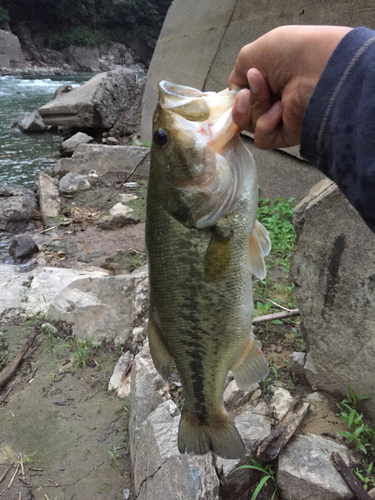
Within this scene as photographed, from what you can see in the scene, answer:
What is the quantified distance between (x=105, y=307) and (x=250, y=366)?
2.68 metres

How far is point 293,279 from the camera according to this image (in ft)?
9.77

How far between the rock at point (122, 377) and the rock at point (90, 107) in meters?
11.5

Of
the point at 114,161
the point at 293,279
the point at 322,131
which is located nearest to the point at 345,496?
the point at 293,279

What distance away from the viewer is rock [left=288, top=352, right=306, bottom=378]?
9.99 ft

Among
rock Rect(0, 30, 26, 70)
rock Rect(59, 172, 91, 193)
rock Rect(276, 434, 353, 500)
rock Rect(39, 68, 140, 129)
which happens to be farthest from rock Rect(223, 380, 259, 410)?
rock Rect(0, 30, 26, 70)

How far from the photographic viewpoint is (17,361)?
403 centimetres

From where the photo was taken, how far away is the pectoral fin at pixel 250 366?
1.81m

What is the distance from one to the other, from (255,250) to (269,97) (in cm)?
61

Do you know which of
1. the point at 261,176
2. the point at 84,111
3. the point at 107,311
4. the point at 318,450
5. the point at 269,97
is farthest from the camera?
the point at 84,111

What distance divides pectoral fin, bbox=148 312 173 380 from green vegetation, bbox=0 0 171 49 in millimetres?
55078

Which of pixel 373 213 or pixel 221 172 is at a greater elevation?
pixel 373 213

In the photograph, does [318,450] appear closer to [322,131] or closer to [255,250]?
[255,250]

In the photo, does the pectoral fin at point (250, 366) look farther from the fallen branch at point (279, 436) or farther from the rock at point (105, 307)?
the rock at point (105, 307)

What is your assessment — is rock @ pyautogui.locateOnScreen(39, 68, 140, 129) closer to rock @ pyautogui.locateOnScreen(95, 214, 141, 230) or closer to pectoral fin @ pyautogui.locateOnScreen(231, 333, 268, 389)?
rock @ pyautogui.locateOnScreen(95, 214, 141, 230)
